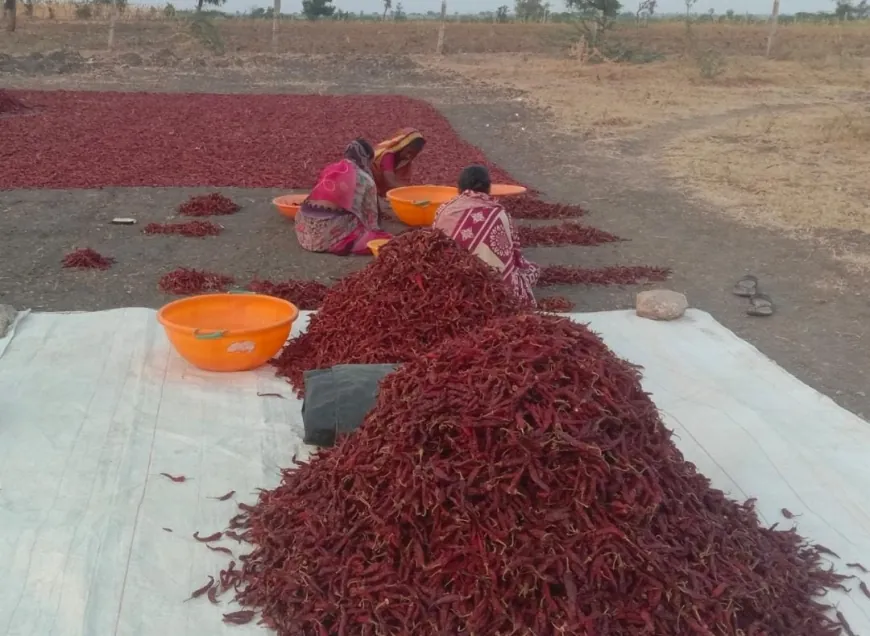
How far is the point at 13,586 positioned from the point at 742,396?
9.45ft

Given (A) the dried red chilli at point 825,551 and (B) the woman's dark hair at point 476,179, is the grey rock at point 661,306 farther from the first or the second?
(A) the dried red chilli at point 825,551

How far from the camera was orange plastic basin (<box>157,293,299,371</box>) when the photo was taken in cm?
364

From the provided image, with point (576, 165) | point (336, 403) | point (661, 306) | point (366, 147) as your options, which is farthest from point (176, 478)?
point (576, 165)

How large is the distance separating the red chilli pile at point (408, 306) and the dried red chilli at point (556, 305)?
1133 mm

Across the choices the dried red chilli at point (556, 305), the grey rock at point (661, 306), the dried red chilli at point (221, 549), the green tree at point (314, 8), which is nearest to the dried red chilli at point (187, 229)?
the dried red chilli at point (556, 305)

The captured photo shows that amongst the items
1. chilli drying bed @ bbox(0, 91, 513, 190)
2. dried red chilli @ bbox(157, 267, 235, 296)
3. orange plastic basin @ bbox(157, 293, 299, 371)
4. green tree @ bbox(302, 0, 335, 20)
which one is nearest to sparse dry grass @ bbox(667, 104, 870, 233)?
chilli drying bed @ bbox(0, 91, 513, 190)

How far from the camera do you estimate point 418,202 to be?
6.23 m

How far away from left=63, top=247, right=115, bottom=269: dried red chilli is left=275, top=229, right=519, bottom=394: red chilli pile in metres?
2.27

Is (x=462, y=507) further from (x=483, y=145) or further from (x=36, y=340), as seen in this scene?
(x=483, y=145)

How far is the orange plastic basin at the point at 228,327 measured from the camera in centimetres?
364

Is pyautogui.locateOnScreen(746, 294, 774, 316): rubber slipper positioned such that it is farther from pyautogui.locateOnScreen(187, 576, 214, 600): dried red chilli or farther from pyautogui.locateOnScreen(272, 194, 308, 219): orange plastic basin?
pyautogui.locateOnScreen(187, 576, 214, 600): dried red chilli

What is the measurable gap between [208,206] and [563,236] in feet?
9.40

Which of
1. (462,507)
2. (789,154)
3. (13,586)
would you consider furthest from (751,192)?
(13,586)

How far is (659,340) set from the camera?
434cm
